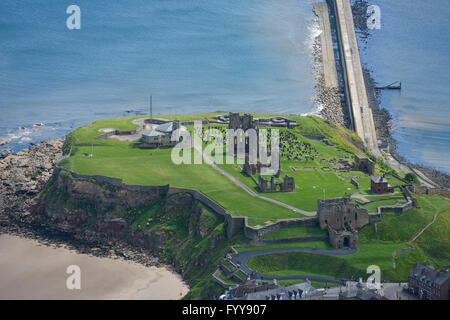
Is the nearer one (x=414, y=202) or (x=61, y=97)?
(x=414, y=202)

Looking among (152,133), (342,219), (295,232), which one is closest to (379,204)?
(342,219)

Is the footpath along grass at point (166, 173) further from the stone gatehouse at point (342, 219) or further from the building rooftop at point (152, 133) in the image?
the stone gatehouse at point (342, 219)

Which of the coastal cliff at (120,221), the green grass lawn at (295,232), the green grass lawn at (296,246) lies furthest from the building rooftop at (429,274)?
the coastal cliff at (120,221)

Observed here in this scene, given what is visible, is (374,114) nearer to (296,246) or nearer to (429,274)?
(296,246)
